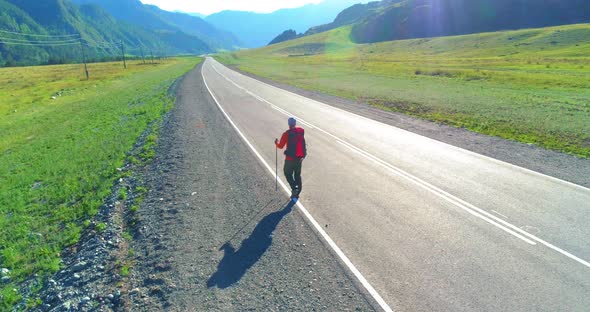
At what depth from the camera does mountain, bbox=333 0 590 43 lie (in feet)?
454

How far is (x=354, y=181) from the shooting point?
1085 cm

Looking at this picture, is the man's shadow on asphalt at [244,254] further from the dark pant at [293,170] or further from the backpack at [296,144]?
the backpack at [296,144]

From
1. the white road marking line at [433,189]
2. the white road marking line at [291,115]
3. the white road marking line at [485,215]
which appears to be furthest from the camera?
the white road marking line at [291,115]

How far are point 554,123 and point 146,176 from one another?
20.6 meters

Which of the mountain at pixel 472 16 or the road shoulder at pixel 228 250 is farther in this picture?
the mountain at pixel 472 16

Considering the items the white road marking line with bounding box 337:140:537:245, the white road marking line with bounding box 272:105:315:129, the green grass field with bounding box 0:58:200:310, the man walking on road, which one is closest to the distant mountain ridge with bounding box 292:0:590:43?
the white road marking line with bounding box 272:105:315:129

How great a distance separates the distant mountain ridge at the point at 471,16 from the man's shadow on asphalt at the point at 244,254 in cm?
17423

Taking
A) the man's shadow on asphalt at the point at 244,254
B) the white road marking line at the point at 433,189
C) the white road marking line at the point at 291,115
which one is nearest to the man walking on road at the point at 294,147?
the man's shadow on asphalt at the point at 244,254

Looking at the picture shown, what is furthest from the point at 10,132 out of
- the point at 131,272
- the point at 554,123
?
the point at 554,123

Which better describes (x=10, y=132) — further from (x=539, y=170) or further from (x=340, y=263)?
(x=539, y=170)

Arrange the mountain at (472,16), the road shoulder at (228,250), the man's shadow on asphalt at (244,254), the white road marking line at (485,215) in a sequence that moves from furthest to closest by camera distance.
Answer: the mountain at (472,16), the white road marking line at (485,215), the man's shadow on asphalt at (244,254), the road shoulder at (228,250)

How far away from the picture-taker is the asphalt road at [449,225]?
5832mm

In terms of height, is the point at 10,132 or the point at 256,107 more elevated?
the point at 256,107

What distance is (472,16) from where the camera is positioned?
513 feet
